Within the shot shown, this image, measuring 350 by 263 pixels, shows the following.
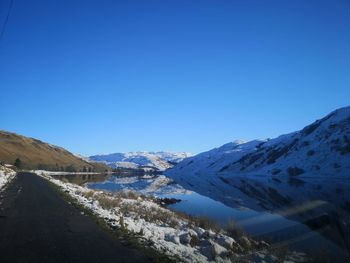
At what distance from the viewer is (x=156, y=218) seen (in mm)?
24938

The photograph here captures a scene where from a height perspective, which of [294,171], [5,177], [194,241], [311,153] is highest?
[311,153]

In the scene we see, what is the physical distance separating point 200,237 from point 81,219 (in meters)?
7.46

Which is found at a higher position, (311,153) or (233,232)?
(311,153)

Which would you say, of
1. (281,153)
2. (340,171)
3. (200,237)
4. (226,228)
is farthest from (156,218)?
(281,153)

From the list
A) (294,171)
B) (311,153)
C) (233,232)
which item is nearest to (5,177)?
(233,232)

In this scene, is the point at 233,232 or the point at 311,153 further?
the point at 311,153

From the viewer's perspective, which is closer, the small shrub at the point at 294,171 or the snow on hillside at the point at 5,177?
the snow on hillside at the point at 5,177

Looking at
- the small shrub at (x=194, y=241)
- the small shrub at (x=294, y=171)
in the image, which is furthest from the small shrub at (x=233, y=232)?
the small shrub at (x=294, y=171)

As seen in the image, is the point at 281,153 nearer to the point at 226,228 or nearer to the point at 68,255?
the point at 226,228

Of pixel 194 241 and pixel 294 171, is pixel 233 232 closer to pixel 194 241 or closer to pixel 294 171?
pixel 194 241

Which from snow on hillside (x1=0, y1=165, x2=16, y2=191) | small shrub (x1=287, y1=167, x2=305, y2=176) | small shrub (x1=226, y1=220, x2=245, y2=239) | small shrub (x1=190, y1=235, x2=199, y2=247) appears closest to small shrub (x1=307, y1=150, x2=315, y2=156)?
small shrub (x1=287, y1=167, x2=305, y2=176)

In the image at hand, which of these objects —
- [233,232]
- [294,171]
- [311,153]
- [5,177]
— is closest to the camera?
[233,232]

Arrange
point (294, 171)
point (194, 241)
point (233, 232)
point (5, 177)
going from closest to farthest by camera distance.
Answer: point (194, 241) → point (233, 232) → point (5, 177) → point (294, 171)

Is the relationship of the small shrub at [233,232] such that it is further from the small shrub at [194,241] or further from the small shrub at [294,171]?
the small shrub at [294,171]
